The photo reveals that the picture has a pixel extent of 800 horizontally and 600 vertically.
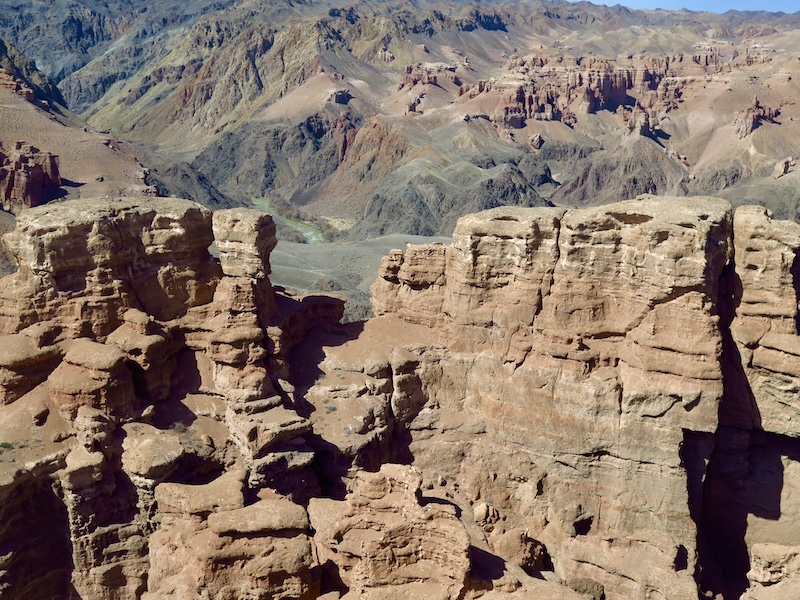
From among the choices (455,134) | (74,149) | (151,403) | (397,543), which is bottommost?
(397,543)

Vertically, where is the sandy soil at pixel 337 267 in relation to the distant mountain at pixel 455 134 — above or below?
below

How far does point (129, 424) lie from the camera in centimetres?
Answer: 2453

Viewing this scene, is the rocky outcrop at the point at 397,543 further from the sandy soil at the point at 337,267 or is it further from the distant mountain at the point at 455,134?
the distant mountain at the point at 455,134

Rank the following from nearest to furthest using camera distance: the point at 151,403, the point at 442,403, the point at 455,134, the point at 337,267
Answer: the point at 151,403, the point at 442,403, the point at 337,267, the point at 455,134

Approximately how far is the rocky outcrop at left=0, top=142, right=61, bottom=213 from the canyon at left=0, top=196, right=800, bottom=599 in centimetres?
5808

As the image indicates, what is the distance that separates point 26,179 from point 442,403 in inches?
2601

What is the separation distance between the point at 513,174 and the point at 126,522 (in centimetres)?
10882

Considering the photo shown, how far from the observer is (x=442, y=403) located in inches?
1163

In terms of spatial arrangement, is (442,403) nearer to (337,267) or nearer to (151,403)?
(151,403)

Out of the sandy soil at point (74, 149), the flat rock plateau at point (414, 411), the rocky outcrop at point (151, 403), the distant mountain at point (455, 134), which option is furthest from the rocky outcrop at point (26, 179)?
the rocky outcrop at point (151, 403)

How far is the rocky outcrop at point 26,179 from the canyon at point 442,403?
5808 centimetres

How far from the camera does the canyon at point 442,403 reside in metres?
22.6

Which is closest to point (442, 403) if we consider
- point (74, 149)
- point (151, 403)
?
point (151, 403)

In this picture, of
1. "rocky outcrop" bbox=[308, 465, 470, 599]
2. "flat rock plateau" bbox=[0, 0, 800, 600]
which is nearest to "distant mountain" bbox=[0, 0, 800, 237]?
"flat rock plateau" bbox=[0, 0, 800, 600]
